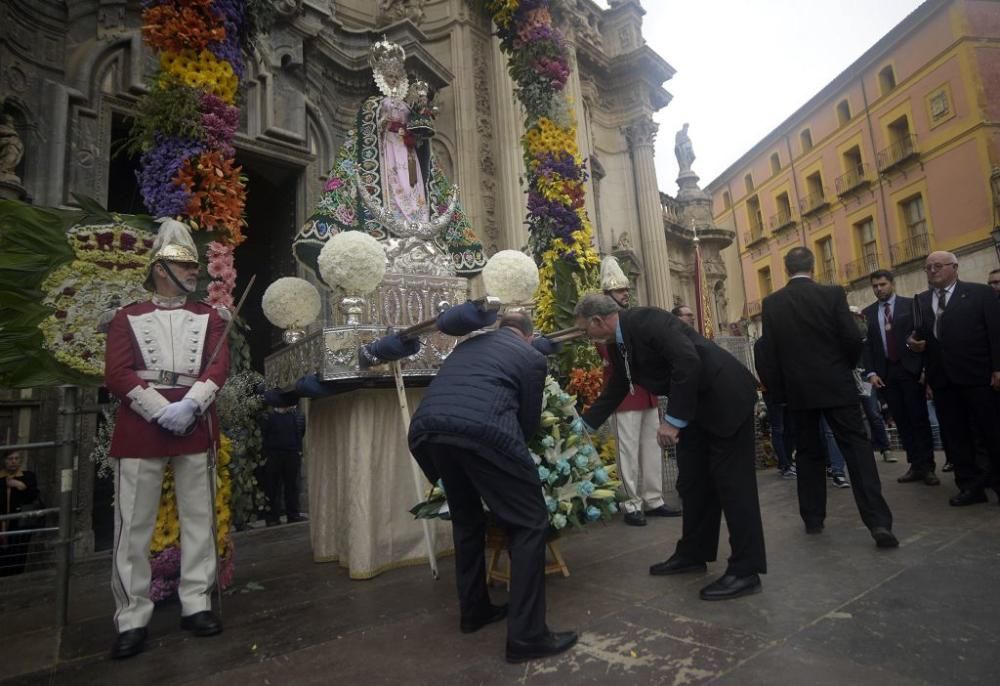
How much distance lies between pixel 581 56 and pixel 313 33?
8515mm

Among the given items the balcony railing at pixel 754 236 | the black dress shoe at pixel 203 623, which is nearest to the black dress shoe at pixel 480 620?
the black dress shoe at pixel 203 623

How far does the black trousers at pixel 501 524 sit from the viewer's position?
2.46m

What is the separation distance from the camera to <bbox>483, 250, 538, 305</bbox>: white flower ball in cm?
481

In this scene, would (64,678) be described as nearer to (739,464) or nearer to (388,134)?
(739,464)

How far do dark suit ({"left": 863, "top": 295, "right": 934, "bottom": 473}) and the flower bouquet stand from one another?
13.4 feet

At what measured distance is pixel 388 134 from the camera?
5.50 meters

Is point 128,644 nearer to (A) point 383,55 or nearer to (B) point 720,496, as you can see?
(B) point 720,496

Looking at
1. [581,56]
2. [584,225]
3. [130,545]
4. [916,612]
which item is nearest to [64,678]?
[130,545]

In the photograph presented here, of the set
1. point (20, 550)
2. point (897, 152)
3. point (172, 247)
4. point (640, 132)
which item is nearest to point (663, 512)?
point (172, 247)

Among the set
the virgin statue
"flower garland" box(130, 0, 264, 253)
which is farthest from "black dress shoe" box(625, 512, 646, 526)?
"flower garland" box(130, 0, 264, 253)

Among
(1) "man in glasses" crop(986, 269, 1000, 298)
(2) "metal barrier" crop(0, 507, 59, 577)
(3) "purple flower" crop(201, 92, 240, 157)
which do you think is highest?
(3) "purple flower" crop(201, 92, 240, 157)

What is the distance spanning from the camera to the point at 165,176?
3.86 m

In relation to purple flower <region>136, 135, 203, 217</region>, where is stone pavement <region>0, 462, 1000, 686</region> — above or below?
below

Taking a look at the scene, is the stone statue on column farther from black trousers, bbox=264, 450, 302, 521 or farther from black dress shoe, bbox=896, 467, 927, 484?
black trousers, bbox=264, 450, 302, 521
